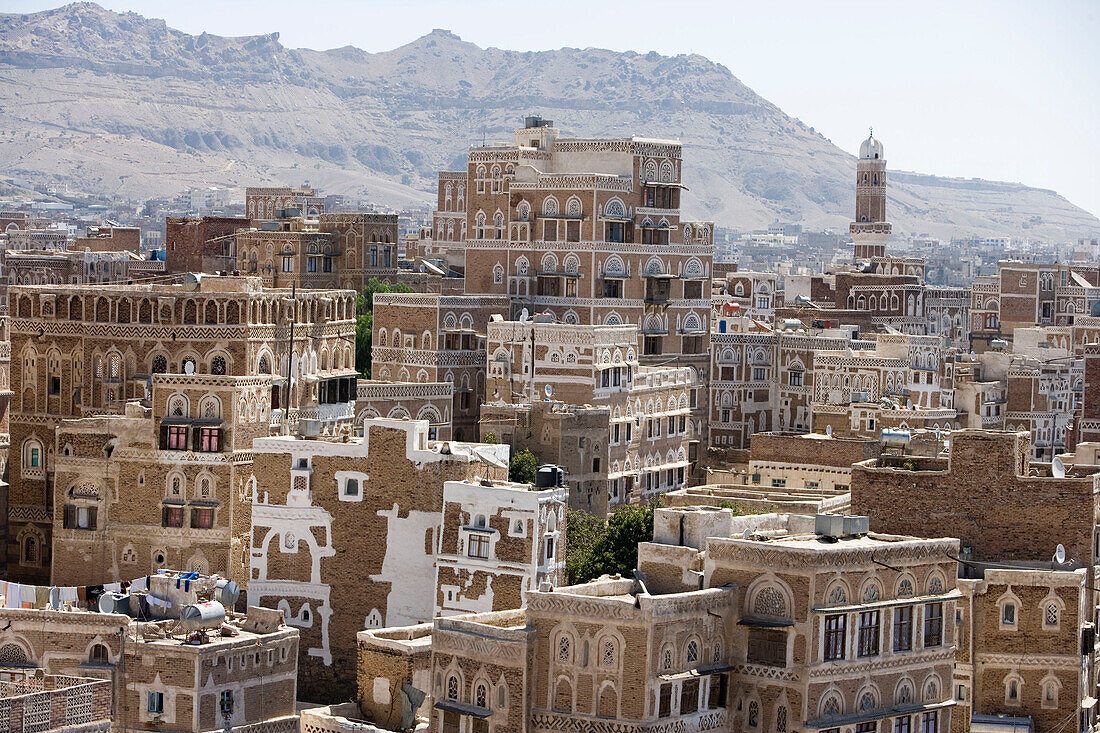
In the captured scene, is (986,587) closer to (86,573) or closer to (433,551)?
(433,551)

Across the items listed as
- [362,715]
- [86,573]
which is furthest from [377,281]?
[362,715]

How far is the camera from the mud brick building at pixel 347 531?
6300 cm

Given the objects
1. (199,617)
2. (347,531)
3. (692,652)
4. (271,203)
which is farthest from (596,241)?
(271,203)

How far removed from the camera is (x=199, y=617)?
54.8 m

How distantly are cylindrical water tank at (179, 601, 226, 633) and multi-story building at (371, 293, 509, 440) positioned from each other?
129 feet

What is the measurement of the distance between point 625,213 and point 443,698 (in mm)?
59372

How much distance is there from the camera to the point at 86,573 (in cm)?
7000

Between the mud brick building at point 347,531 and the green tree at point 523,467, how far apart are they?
11.9 m

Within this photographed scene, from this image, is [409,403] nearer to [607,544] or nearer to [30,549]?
[30,549]

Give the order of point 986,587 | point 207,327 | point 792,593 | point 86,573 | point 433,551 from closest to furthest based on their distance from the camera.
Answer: point 792,593
point 986,587
point 433,551
point 86,573
point 207,327

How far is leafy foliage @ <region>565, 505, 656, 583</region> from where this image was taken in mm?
65625

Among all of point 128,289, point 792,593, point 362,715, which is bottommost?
point 362,715

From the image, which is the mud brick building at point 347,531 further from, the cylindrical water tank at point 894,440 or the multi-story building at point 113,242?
the multi-story building at point 113,242

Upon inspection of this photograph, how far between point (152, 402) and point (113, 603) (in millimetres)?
16819
